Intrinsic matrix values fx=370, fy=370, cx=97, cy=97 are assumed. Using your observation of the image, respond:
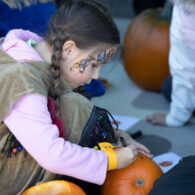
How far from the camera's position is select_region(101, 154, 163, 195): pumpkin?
4.29 ft

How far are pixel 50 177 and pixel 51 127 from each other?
0.21 meters

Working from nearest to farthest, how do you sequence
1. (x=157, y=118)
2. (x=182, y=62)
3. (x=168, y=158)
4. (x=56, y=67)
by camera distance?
(x=56, y=67) → (x=168, y=158) → (x=182, y=62) → (x=157, y=118)

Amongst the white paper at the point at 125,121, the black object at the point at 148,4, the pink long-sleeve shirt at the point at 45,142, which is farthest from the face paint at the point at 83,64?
the black object at the point at 148,4

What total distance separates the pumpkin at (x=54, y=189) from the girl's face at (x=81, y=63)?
363mm

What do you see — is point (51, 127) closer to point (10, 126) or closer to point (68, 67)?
point (10, 126)

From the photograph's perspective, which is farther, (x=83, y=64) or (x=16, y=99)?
(x=83, y=64)

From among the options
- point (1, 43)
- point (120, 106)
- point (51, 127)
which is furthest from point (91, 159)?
point (120, 106)

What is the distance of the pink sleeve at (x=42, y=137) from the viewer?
3.56 feet

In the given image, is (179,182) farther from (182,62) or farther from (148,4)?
(148,4)

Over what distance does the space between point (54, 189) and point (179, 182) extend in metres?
0.38

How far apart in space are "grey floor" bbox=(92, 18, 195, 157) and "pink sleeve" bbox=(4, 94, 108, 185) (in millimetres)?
540

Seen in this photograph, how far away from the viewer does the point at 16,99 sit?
108 centimetres

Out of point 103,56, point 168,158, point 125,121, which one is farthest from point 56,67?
point 125,121

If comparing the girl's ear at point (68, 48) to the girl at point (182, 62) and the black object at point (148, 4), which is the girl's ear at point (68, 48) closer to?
the girl at point (182, 62)
